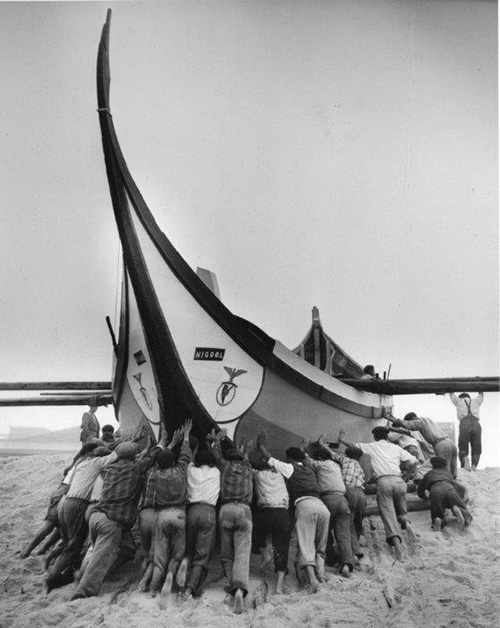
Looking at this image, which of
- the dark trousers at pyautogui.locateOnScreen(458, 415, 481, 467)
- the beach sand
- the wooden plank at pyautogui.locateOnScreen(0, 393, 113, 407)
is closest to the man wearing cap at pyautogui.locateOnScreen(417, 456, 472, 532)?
the beach sand

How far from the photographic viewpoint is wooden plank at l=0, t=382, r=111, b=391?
9148 mm

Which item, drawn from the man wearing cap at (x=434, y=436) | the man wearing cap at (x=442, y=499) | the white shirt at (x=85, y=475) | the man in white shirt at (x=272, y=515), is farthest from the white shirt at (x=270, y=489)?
the man wearing cap at (x=434, y=436)

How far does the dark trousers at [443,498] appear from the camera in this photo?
5.62 meters

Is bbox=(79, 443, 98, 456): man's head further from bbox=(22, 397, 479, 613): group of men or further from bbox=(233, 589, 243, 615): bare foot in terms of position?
bbox=(233, 589, 243, 615): bare foot

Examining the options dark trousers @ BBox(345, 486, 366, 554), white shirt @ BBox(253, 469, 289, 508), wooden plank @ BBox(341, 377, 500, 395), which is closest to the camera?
white shirt @ BBox(253, 469, 289, 508)

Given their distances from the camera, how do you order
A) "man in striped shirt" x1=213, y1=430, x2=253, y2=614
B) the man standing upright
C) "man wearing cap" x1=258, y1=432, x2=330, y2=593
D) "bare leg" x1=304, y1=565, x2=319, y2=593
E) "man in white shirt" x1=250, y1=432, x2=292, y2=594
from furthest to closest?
the man standing upright
"man in white shirt" x1=250, y1=432, x2=292, y2=594
"man wearing cap" x1=258, y1=432, x2=330, y2=593
"bare leg" x1=304, y1=565, x2=319, y2=593
"man in striped shirt" x1=213, y1=430, x2=253, y2=614

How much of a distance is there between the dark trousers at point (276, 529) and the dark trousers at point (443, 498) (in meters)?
2.28

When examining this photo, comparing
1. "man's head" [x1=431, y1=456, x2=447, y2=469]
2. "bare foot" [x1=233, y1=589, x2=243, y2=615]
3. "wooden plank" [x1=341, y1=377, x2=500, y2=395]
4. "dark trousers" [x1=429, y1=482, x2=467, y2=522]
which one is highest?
"wooden plank" [x1=341, y1=377, x2=500, y2=395]

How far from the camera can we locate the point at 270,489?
4738 mm

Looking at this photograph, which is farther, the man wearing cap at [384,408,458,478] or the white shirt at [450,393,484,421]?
the white shirt at [450,393,484,421]

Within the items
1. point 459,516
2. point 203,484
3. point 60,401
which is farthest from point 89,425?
point 459,516

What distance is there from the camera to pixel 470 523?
5648 mm

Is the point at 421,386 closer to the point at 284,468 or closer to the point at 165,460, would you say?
the point at 284,468

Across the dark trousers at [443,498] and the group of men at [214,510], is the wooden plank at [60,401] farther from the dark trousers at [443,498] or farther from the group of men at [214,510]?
the dark trousers at [443,498]
